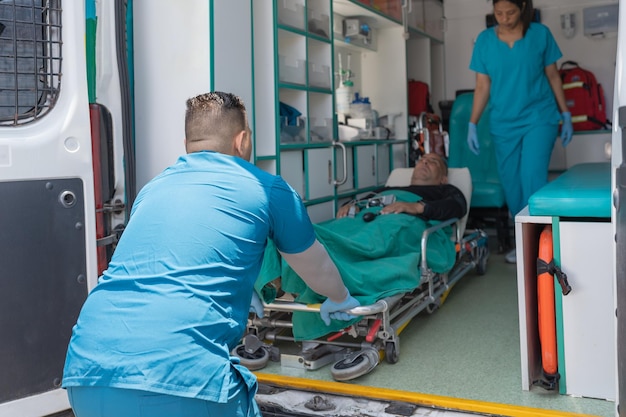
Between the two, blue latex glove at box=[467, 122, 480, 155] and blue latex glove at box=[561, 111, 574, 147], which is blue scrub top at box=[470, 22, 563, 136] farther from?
blue latex glove at box=[467, 122, 480, 155]

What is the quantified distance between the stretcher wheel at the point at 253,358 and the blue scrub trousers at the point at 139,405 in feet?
4.28

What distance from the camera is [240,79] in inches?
126

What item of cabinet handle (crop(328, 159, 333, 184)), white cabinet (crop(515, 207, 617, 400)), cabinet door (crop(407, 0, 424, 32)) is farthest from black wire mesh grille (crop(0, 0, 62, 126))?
cabinet door (crop(407, 0, 424, 32))

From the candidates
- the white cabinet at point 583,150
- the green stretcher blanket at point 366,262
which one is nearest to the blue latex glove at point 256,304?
the green stretcher blanket at point 366,262

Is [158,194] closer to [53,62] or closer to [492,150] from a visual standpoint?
[53,62]

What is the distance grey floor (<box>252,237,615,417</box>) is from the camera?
249 centimetres

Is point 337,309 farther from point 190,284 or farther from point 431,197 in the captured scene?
point 431,197

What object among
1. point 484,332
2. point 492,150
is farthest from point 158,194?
point 492,150

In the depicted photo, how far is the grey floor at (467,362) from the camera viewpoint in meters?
2.49

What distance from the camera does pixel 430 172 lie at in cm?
448

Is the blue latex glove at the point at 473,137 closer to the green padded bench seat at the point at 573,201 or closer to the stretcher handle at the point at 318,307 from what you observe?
the green padded bench seat at the point at 573,201

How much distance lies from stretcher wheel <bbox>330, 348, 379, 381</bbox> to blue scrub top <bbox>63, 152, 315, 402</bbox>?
3.20 feet

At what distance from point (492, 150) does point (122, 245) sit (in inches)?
181

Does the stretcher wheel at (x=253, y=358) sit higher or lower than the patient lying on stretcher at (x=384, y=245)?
lower
